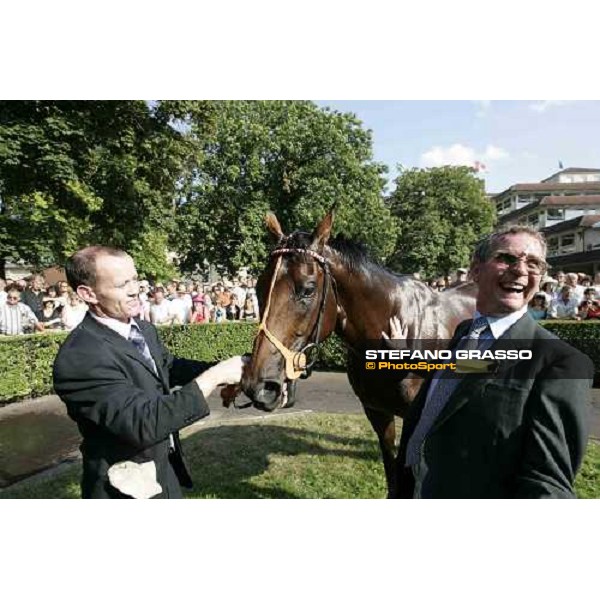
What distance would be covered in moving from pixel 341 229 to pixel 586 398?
236 cm

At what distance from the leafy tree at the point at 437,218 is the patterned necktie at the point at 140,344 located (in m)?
2.08

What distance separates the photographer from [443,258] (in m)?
3.90

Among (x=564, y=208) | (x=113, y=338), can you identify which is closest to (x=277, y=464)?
(x=113, y=338)

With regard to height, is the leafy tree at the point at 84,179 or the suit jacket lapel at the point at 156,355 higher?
the leafy tree at the point at 84,179

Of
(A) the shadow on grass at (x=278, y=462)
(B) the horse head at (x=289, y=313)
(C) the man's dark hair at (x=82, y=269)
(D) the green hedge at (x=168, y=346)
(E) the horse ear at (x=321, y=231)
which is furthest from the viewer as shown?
(D) the green hedge at (x=168, y=346)

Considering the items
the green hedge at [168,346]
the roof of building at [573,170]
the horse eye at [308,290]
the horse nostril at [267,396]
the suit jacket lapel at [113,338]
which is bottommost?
the green hedge at [168,346]

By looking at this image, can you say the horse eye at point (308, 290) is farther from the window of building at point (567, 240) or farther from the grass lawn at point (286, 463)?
the grass lawn at point (286, 463)

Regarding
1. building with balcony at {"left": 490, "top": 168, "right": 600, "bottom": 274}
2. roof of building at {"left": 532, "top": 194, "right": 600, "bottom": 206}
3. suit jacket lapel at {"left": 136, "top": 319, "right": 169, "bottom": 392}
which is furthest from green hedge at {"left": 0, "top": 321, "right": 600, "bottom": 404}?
roof of building at {"left": 532, "top": 194, "right": 600, "bottom": 206}

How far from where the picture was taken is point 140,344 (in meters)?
2.29

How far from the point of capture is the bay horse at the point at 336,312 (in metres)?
2.54

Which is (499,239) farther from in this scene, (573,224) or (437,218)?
(437,218)

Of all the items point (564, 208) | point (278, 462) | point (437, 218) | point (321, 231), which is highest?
point (437, 218)

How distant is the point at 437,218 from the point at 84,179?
3349 millimetres

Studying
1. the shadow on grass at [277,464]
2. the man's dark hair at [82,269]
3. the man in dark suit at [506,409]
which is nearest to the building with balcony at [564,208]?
the man in dark suit at [506,409]
